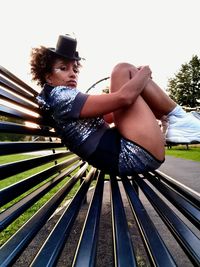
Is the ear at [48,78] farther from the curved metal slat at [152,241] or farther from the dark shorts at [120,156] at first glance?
the curved metal slat at [152,241]

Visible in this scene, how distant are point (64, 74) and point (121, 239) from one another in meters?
1.75

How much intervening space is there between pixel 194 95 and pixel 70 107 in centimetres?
5155

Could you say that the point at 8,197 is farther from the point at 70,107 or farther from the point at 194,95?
the point at 194,95

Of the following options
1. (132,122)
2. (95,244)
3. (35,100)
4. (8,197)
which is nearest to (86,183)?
(132,122)

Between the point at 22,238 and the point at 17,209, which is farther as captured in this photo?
the point at 17,209

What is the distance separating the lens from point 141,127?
2.29 m

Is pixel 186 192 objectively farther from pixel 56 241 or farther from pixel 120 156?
pixel 56 241

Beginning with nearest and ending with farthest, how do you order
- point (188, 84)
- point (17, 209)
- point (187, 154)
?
point (17, 209), point (187, 154), point (188, 84)

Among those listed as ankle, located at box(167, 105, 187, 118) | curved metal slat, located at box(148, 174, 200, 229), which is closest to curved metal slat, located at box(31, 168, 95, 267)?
curved metal slat, located at box(148, 174, 200, 229)

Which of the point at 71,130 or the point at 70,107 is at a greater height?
the point at 70,107

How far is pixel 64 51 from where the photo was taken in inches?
105

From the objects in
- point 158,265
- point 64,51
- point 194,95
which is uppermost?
point 194,95

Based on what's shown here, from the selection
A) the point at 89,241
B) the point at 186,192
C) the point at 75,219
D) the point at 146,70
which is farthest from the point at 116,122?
the point at 89,241

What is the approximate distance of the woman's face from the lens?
2691 mm
